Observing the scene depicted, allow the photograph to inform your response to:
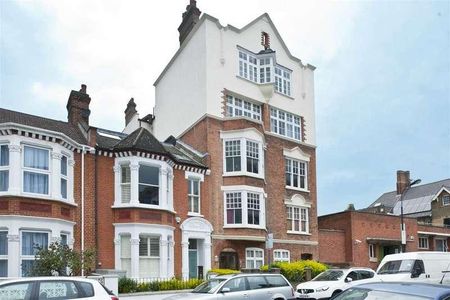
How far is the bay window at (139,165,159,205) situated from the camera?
2697 cm

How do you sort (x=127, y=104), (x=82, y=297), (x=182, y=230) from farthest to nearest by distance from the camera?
(x=127, y=104)
(x=182, y=230)
(x=82, y=297)

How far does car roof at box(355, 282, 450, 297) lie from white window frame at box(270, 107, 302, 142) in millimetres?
27973

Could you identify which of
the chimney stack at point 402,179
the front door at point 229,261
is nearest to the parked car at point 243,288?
the front door at point 229,261

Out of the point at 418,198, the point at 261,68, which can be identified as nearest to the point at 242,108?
the point at 261,68

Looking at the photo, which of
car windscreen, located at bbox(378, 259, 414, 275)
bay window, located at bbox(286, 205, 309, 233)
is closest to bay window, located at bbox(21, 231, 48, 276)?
car windscreen, located at bbox(378, 259, 414, 275)

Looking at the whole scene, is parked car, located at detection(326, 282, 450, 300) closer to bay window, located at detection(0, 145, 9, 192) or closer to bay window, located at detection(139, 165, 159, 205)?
bay window, located at detection(0, 145, 9, 192)

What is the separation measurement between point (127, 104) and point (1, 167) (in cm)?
2064

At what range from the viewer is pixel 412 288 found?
7.41m

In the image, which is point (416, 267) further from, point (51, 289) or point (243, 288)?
point (51, 289)

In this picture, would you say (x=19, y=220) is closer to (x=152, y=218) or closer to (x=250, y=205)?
(x=152, y=218)

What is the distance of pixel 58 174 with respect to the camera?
23672 mm

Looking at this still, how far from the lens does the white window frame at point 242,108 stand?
111 feet

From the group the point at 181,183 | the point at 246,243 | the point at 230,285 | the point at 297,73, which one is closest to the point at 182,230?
the point at 181,183

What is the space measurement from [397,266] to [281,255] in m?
12.5
